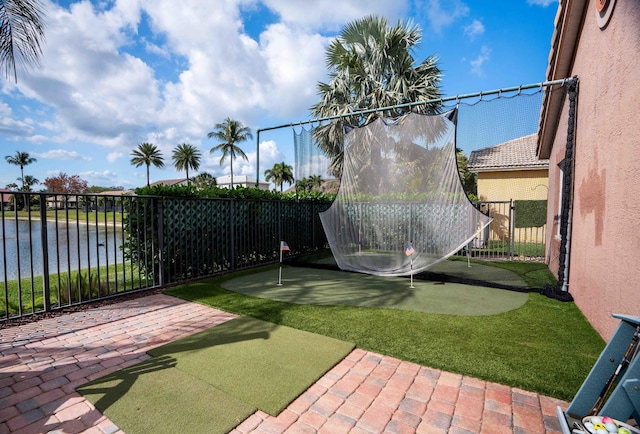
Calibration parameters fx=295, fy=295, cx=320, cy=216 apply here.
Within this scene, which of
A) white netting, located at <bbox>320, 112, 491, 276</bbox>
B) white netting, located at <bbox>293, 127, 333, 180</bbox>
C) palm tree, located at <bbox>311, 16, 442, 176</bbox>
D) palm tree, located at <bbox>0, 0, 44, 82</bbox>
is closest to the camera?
palm tree, located at <bbox>0, 0, 44, 82</bbox>

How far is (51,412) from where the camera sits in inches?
69.4

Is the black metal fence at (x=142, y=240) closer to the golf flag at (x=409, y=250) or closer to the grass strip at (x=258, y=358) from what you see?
the grass strip at (x=258, y=358)

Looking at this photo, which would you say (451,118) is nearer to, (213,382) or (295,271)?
(295,271)

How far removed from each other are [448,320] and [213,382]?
2464 millimetres

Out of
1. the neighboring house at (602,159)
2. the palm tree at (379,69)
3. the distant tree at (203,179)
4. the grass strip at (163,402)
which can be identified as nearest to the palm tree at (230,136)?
the distant tree at (203,179)

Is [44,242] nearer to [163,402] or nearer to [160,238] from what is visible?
[160,238]

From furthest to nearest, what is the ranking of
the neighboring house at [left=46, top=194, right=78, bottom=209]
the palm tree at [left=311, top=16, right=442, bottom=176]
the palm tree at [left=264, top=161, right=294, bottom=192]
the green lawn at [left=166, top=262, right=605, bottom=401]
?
the palm tree at [left=264, top=161, right=294, bottom=192], the palm tree at [left=311, top=16, right=442, bottom=176], the neighboring house at [left=46, top=194, right=78, bottom=209], the green lawn at [left=166, top=262, right=605, bottom=401]

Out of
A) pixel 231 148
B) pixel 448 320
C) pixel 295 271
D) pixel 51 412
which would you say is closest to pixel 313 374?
pixel 51 412

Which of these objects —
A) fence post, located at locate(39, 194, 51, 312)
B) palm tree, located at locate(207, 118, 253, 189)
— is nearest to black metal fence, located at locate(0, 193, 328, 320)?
fence post, located at locate(39, 194, 51, 312)

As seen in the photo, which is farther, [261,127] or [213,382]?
[261,127]

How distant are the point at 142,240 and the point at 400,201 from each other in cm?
408

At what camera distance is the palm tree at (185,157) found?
4156cm

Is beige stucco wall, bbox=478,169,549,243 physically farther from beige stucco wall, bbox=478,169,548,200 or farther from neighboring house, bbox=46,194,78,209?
neighboring house, bbox=46,194,78,209

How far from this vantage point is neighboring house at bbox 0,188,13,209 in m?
2.96
